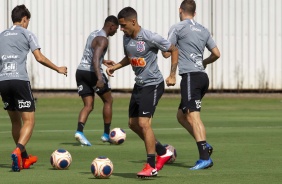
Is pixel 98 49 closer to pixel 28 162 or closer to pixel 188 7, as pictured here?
pixel 188 7

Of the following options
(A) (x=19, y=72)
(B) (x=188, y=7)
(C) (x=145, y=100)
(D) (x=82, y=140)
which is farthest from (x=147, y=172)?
(D) (x=82, y=140)

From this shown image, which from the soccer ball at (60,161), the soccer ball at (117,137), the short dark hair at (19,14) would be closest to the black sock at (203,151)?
the soccer ball at (60,161)

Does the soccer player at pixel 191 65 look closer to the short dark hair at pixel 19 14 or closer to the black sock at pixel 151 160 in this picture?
the black sock at pixel 151 160

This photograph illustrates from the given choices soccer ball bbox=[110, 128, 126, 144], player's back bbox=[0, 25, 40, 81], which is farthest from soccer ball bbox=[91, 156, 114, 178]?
soccer ball bbox=[110, 128, 126, 144]

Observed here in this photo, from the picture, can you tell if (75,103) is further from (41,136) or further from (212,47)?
(212,47)

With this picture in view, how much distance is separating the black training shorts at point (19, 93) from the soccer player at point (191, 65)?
2.13m

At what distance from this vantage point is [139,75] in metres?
13.2

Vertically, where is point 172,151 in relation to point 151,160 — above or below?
below

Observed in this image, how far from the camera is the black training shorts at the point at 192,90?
14.0m

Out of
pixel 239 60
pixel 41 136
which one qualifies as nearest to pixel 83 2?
pixel 239 60

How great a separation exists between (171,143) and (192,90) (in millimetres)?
4031

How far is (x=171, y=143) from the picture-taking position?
1795 cm

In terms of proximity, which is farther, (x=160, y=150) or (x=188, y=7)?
(x=188, y=7)

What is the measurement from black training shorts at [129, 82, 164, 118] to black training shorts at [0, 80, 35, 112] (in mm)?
1564
